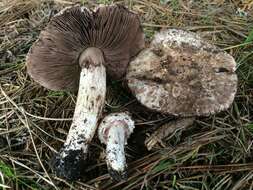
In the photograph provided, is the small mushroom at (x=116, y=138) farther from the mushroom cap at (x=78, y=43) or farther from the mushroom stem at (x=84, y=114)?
the mushroom cap at (x=78, y=43)

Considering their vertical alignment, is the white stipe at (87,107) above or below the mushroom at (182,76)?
below

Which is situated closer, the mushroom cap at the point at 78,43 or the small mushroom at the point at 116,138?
the small mushroom at the point at 116,138

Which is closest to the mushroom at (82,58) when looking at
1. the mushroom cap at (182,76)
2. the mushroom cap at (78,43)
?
the mushroom cap at (78,43)

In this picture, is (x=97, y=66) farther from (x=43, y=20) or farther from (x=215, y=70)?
(x=43, y=20)

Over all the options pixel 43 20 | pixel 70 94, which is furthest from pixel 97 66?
pixel 43 20

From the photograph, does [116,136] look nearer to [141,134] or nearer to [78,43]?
[141,134]

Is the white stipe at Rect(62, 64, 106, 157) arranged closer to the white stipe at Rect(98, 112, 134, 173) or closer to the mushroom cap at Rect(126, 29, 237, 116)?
the white stipe at Rect(98, 112, 134, 173)
